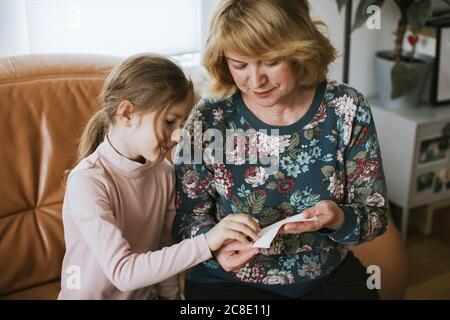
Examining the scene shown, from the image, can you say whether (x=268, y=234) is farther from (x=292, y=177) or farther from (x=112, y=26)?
(x=112, y=26)

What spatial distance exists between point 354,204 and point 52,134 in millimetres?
677

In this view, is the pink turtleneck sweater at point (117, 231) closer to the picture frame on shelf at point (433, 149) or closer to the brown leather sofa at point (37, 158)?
the brown leather sofa at point (37, 158)

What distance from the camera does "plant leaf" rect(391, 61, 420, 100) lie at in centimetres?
200

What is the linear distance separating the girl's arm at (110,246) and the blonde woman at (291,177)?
0.19 meters

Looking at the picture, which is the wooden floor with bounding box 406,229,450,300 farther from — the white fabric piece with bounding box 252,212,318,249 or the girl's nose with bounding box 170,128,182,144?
the girl's nose with bounding box 170,128,182,144

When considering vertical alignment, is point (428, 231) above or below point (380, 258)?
below

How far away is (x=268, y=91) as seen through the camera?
109 cm

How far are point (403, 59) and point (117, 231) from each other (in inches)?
58.6

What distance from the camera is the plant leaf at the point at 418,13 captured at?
189 cm

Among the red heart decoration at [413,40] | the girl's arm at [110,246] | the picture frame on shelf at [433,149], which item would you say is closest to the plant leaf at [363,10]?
the red heart decoration at [413,40]

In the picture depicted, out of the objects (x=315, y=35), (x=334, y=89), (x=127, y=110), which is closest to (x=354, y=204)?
(x=334, y=89)

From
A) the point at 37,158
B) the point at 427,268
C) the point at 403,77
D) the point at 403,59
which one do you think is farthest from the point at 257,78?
the point at 427,268
